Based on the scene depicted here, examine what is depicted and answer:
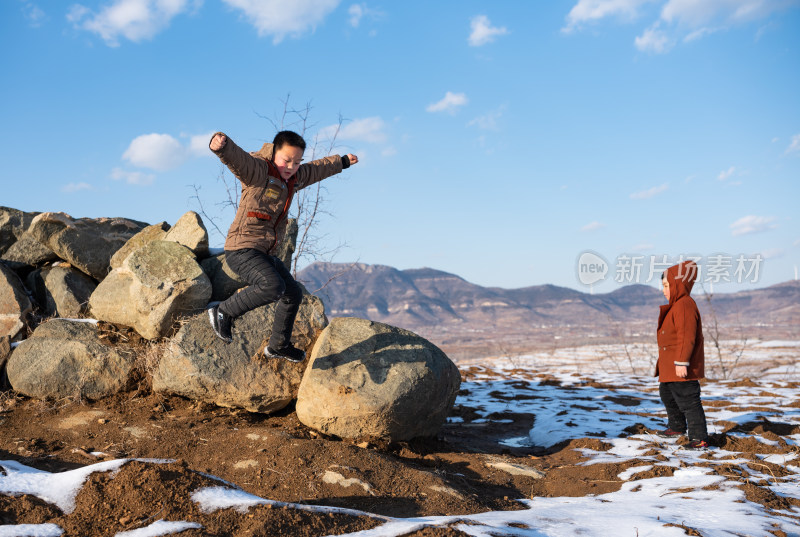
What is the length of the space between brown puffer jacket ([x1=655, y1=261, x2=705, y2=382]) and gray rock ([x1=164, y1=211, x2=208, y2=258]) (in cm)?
496

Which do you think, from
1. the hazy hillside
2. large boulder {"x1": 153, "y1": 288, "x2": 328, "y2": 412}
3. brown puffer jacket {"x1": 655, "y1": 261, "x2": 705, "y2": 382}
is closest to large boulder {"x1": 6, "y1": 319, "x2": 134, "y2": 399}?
large boulder {"x1": 153, "y1": 288, "x2": 328, "y2": 412}

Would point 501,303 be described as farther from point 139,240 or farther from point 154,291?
point 154,291

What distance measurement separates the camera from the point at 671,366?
5.77 m

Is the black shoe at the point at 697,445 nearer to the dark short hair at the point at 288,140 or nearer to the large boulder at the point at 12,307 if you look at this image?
the dark short hair at the point at 288,140

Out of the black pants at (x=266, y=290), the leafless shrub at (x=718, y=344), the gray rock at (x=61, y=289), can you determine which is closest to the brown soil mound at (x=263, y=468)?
the black pants at (x=266, y=290)

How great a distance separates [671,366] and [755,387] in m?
4.43

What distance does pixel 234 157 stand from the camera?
14.0ft

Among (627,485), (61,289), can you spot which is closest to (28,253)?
(61,289)

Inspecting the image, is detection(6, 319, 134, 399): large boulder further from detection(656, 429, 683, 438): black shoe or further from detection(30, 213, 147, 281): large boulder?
detection(656, 429, 683, 438): black shoe

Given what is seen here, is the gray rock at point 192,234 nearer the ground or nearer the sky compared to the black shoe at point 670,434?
nearer the sky

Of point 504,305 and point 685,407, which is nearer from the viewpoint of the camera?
point 685,407

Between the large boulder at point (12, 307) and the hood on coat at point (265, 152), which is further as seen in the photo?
the large boulder at point (12, 307)

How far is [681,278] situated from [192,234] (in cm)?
525

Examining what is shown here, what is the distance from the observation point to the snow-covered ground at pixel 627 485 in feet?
9.96
